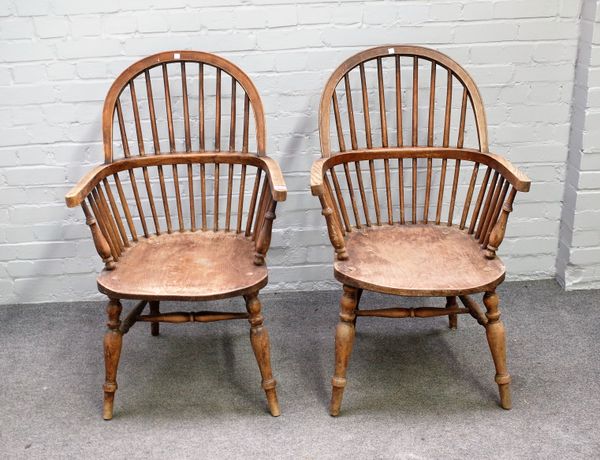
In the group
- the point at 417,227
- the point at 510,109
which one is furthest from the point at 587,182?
the point at 417,227

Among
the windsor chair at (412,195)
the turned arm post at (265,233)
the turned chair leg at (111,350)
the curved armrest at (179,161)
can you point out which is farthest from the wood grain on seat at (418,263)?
the turned chair leg at (111,350)

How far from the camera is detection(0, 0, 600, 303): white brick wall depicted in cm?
258

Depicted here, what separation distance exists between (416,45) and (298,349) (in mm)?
1101

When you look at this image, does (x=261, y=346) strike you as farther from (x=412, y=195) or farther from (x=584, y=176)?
(x=584, y=176)

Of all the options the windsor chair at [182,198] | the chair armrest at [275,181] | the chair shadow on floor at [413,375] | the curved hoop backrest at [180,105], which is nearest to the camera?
the chair armrest at [275,181]

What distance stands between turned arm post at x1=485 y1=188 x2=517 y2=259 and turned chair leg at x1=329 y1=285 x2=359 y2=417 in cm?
40

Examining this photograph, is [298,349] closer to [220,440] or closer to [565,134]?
[220,440]

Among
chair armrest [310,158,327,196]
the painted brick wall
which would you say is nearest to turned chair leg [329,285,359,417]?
chair armrest [310,158,327,196]

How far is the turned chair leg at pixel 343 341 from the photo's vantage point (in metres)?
2.13

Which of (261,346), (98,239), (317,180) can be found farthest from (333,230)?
(98,239)

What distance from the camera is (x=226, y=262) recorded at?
2.22 metres

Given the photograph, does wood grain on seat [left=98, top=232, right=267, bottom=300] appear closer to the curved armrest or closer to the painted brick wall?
the curved armrest

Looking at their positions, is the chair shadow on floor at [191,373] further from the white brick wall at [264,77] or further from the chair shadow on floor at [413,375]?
the white brick wall at [264,77]

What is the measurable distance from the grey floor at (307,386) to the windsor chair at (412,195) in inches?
5.1
